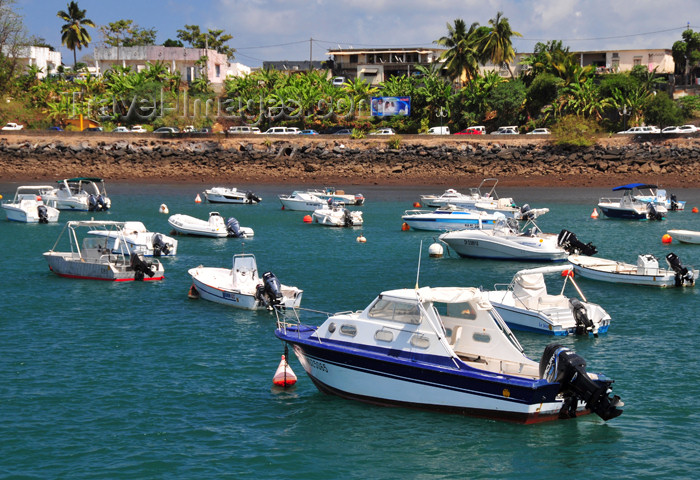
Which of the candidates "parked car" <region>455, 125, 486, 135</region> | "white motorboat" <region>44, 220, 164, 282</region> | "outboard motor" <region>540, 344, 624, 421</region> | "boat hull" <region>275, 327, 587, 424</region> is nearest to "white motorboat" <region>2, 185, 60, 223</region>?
"white motorboat" <region>44, 220, 164, 282</region>

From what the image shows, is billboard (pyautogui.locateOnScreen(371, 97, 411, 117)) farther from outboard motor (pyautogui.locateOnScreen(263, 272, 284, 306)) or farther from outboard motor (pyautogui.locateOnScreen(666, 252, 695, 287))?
outboard motor (pyautogui.locateOnScreen(263, 272, 284, 306))

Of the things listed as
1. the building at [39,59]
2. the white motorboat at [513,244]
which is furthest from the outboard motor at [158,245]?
the building at [39,59]

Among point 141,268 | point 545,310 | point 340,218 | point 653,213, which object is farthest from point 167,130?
point 545,310

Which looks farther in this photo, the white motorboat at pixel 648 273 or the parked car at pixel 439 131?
the parked car at pixel 439 131

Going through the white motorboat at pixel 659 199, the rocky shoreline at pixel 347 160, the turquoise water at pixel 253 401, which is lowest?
the turquoise water at pixel 253 401

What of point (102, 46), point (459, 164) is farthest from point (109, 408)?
point (102, 46)

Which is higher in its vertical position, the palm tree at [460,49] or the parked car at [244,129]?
the palm tree at [460,49]

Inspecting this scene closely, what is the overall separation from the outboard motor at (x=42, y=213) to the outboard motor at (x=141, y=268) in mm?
29231

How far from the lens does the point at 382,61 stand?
493ft

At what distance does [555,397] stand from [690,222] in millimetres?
54782

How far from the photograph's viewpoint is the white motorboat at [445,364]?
21859mm

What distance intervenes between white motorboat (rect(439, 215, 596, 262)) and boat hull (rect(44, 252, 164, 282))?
18133 millimetres

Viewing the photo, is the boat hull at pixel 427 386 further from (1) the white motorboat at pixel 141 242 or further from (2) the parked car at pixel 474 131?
(2) the parked car at pixel 474 131

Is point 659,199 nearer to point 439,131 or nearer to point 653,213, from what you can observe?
point 653,213
